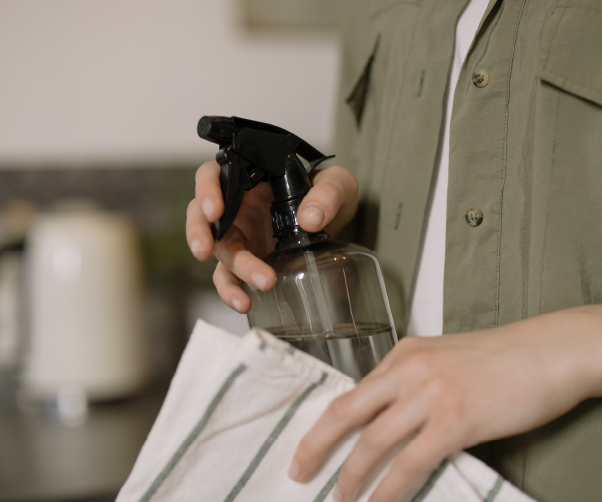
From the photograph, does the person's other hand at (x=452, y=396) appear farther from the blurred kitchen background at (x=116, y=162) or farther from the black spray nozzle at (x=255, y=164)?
the blurred kitchen background at (x=116, y=162)

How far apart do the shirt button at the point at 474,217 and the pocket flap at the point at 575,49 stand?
10 centimetres

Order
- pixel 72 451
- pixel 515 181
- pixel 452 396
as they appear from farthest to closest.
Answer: pixel 72 451 < pixel 515 181 < pixel 452 396

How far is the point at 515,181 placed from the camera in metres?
0.38

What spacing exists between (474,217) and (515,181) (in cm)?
4

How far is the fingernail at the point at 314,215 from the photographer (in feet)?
1.09

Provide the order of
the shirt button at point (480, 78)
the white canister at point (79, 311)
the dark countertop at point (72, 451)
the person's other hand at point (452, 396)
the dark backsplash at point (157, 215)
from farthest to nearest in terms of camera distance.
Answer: the dark backsplash at point (157, 215) < the white canister at point (79, 311) < the dark countertop at point (72, 451) < the shirt button at point (480, 78) < the person's other hand at point (452, 396)

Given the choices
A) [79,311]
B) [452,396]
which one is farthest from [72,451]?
[452,396]

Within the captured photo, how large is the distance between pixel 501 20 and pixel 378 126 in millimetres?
198

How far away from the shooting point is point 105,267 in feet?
3.00

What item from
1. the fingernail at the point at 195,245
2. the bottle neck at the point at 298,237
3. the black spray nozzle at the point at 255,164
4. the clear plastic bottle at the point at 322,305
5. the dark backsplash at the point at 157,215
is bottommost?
the dark backsplash at the point at 157,215

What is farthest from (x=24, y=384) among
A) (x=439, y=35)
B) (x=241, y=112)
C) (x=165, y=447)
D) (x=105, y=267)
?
(x=439, y=35)

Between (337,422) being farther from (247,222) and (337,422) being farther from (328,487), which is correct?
(247,222)

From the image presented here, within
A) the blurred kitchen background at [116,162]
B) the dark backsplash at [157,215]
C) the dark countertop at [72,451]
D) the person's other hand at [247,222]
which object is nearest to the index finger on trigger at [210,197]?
the person's other hand at [247,222]

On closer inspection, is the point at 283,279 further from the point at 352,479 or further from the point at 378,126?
the point at 378,126
